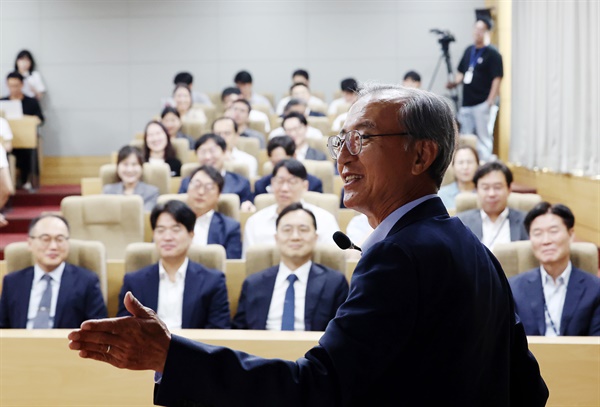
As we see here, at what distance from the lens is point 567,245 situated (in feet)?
12.1

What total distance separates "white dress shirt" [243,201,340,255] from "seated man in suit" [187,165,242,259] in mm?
73

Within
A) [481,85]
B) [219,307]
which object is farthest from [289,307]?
[481,85]

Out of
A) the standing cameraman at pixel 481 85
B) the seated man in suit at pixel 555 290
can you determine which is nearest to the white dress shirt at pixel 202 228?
the seated man in suit at pixel 555 290

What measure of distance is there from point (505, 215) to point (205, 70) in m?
6.40

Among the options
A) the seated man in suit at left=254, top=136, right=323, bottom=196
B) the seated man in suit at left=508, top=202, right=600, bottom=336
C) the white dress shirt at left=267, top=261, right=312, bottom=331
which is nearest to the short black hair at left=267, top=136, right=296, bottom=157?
the seated man in suit at left=254, top=136, right=323, bottom=196

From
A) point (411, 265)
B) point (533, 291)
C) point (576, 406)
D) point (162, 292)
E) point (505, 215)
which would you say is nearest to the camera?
point (411, 265)

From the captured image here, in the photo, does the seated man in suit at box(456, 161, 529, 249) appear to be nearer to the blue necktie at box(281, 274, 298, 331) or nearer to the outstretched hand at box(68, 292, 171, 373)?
the blue necktie at box(281, 274, 298, 331)

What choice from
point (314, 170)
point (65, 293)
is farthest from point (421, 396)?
point (314, 170)

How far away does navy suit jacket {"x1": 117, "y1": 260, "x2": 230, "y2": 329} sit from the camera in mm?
3756

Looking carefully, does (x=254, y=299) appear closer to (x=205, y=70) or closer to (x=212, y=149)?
(x=212, y=149)

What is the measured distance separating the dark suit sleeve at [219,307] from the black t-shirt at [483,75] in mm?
5383

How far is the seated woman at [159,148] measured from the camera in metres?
6.62

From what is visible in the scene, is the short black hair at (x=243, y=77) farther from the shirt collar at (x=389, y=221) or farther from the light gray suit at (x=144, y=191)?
the shirt collar at (x=389, y=221)

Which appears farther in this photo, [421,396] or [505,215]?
[505,215]
